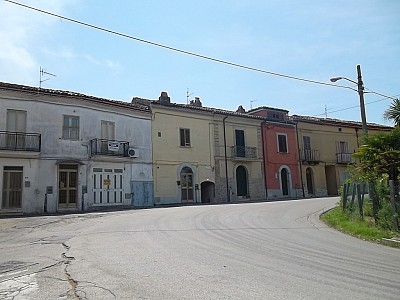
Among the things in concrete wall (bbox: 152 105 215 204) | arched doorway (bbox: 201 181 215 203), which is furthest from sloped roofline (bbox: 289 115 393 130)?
arched doorway (bbox: 201 181 215 203)

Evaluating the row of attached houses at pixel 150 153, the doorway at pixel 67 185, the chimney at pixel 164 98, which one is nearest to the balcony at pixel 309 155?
the row of attached houses at pixel 150 153

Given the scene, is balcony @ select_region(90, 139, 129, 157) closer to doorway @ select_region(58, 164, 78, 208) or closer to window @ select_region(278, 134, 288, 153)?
doorway @ select_region(58, 164, 78, 208)

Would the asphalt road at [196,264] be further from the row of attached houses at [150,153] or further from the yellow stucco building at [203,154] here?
the yellow stucco building at [203,154]

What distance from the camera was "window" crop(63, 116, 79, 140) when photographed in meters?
24.2

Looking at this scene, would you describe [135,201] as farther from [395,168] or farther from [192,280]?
[192,280]

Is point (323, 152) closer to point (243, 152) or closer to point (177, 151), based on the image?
point (243, 152)

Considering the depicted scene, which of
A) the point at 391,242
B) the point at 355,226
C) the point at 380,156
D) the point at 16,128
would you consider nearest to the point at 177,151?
the point at 16,128

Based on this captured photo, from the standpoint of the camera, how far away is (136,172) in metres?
27.2

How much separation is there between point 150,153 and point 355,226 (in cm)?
1826

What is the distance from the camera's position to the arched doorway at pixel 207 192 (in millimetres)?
31453

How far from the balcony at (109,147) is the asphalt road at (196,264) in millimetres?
12723

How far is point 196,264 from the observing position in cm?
700

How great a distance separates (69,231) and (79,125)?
43.6 ft

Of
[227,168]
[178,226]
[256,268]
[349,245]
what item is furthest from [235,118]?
[256,268]
